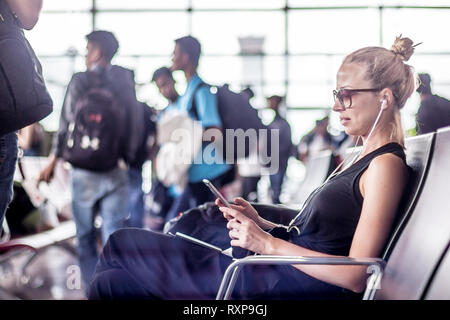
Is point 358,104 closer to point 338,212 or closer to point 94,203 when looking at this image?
point 338,212

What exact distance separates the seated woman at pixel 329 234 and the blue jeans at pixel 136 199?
241cm

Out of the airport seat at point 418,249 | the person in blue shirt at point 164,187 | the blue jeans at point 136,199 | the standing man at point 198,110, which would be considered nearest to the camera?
the airport seat at point 418,249

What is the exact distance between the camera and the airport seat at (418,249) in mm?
1174

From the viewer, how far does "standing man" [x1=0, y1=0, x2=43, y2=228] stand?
1.39 meters

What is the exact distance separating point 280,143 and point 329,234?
3564 mm

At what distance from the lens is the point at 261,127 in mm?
2869

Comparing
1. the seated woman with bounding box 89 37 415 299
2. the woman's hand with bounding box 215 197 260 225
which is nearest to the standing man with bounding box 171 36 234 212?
the woman's hand with bounding box 215 197 260 225

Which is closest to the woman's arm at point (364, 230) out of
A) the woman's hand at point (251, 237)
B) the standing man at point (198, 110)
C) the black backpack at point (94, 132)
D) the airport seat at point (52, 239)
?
the woman's hand at point (251, 237)

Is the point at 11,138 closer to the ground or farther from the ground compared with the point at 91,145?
farther from the ground

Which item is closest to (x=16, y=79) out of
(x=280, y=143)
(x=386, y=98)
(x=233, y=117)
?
(x=386, y=98)

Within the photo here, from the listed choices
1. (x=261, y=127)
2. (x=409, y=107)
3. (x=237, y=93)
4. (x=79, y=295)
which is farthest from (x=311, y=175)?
(x=409, y=107)

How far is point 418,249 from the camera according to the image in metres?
1.23

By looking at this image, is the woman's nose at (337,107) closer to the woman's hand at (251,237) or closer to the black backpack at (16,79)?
the woman's hand at (251,237)
